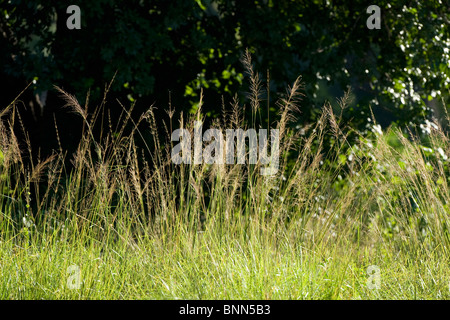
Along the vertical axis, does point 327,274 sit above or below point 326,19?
below

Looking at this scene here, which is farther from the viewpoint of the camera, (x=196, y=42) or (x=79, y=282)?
(x=196, y=42)

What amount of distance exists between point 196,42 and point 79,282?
11.6 ft

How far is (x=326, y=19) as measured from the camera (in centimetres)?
678

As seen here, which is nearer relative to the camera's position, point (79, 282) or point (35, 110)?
point (79, 282)

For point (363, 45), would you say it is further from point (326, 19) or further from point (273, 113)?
point (273, 113)

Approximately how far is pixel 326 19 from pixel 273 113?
49.6 inches

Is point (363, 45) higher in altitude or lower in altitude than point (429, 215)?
higher
